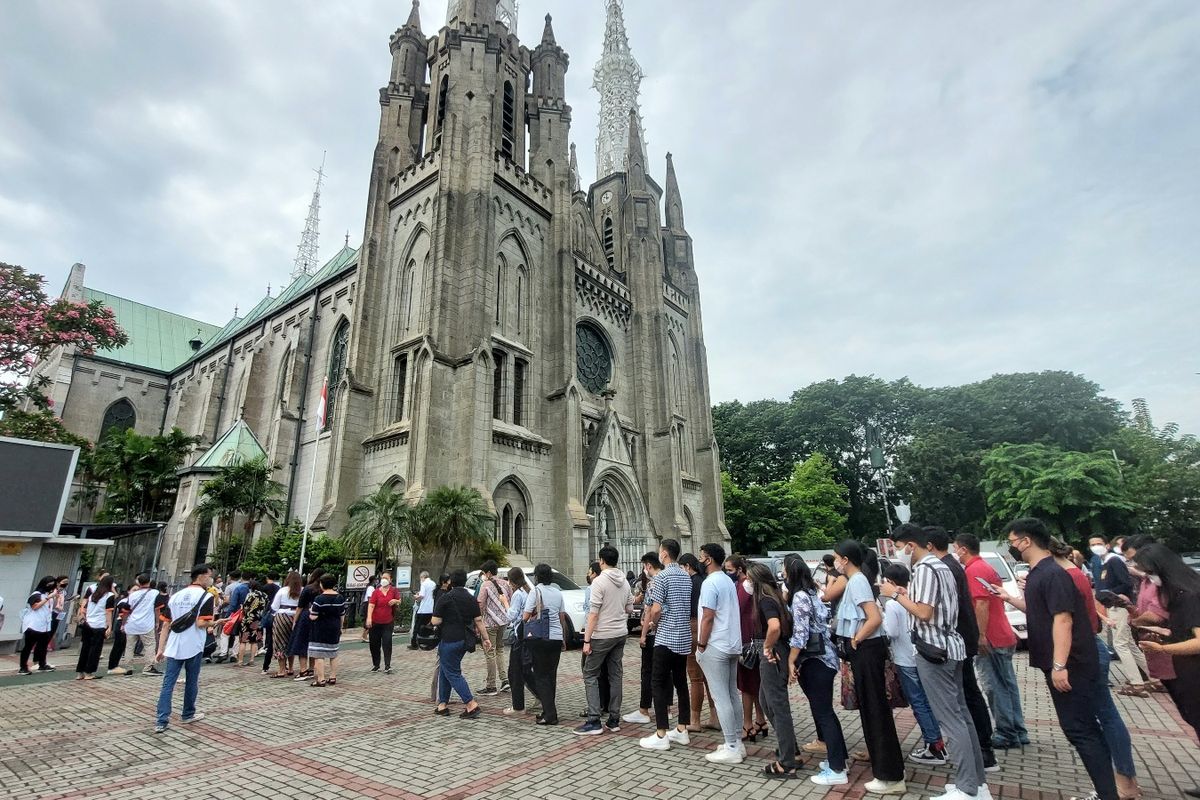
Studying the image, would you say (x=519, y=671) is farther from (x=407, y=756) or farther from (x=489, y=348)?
(x=489, y=348)

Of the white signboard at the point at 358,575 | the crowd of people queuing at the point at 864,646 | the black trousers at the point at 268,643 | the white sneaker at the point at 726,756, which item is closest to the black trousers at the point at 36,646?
the black trousers at the point at 268,643

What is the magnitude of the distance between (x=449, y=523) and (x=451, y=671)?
1044 centimetres

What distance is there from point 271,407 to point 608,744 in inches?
1281

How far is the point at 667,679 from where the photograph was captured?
5.71m

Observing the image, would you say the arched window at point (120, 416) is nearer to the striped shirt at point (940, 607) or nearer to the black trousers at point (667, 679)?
the black trousers at point (667, 679)

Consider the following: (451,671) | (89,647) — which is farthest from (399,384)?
(451,671)

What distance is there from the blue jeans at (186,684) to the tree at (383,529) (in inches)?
378

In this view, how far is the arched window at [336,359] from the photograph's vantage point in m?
28.7

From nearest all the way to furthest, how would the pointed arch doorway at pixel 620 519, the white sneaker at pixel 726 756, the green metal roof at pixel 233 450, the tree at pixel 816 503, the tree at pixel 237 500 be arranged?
the white sneaker at pixel 726 756 → the tree at pixel 237 500 → the pointed arch doorway at pixel 620 519 → the green metal roof at pixel 233 450 → the tree at pixel 816 503

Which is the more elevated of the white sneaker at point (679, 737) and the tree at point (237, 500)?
the tree at point (237, 500)

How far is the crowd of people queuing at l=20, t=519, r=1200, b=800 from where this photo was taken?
3863 millimetres

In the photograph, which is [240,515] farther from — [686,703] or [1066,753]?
[1066,753]

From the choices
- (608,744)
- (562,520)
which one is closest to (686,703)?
(608,744)

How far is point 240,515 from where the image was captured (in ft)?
84.6
